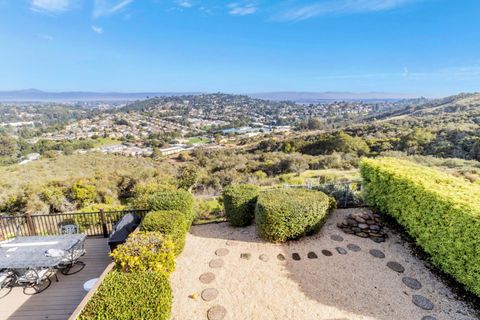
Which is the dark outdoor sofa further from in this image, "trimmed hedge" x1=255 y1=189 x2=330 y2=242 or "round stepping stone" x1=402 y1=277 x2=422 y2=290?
"round stepping stone" x1=402 y1=277 x2=422 y2=290

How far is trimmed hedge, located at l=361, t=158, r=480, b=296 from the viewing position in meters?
4.09

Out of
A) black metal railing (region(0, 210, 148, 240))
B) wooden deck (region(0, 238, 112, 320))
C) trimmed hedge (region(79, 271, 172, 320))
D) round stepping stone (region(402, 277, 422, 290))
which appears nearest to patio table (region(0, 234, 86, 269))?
wooden deck (region(0, 238, 112, 320))

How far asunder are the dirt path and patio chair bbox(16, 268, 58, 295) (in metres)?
2.33

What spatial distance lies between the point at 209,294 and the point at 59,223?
19.8 feet

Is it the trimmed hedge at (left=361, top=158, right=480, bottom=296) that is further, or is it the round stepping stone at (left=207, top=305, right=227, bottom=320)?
the trimmed hedge at (left=361, top=158, right=480, bottom=296)

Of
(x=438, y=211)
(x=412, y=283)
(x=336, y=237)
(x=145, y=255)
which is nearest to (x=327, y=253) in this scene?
(x=336, y=237)

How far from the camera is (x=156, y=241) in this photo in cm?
454

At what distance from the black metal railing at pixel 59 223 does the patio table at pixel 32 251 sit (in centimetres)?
123

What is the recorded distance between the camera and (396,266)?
5.11m

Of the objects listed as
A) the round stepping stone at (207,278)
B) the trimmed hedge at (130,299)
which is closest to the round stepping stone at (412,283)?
the round stepping stone at (207,278)

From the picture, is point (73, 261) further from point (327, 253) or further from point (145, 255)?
point (327, 253)

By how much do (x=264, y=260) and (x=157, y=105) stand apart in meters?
121

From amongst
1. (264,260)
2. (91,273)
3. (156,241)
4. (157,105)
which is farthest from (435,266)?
(157,105)

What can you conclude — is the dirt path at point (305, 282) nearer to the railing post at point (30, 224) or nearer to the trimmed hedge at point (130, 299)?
the trimmed hedge at point (130, 299)
